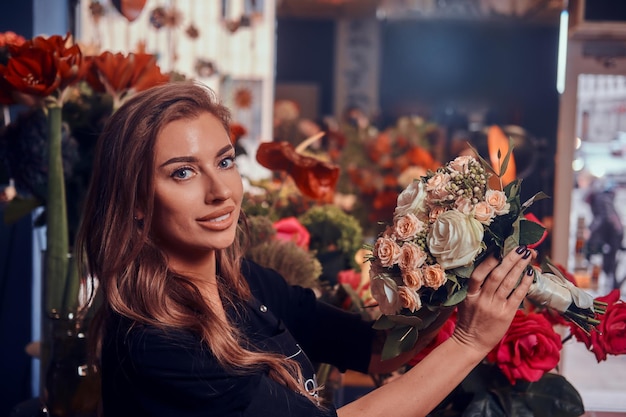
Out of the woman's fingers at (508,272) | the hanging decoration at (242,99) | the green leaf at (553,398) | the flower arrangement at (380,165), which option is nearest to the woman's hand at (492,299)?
the woman's fingers at (508,272)

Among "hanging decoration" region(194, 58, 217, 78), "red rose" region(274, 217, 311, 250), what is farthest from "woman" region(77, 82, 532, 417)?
"hanging decoration" region(194, 58, 217, 78)

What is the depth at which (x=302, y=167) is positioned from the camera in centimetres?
173

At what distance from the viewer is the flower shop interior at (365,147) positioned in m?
1.64

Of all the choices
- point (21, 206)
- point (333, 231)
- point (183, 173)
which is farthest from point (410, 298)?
point (21, 206)

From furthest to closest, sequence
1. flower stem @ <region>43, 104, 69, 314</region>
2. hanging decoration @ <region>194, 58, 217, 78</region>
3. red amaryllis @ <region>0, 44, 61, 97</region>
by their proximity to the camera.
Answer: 1. hanging decoration @ <region>194, 58, 217, 78</region>
2. flower stem @ <region>43, 104, 69, 314</region>
3. red amaryllis @ <region>0, 44, 61, 97</region>

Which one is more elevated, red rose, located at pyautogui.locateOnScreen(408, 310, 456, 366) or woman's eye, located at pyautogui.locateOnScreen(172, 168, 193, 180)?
woman's eye, located at pyautogui.locateOnScreen(172, 168, 193, 180)

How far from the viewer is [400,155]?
3311mm

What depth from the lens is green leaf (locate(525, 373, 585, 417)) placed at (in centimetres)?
128

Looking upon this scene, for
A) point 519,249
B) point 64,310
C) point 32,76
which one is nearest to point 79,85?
point 32,76

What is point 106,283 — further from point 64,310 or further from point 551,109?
point 551,109

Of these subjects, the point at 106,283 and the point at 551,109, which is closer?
the point at 106,283

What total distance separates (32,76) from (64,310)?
45 cm

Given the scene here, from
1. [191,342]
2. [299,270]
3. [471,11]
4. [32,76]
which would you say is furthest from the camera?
[471,11]

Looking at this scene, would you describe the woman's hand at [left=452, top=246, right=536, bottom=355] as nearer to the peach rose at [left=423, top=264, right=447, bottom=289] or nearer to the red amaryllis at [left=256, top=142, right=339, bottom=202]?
the peach rose at [left=423, top=264, right=447, bottom=289]
